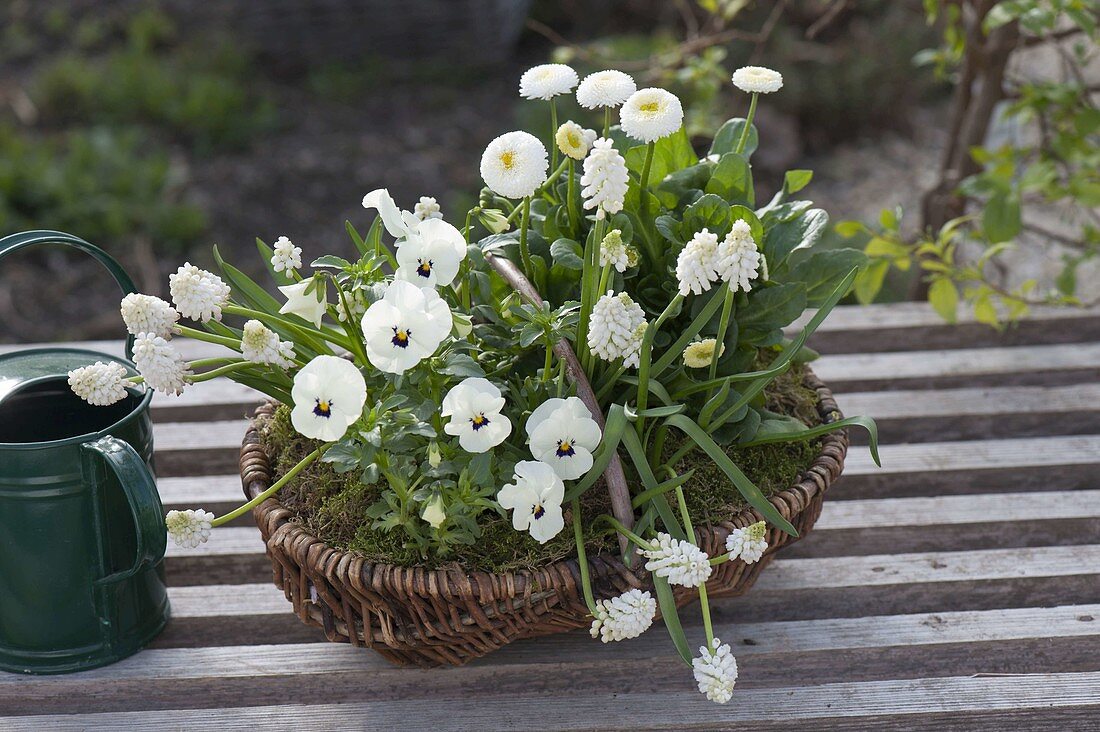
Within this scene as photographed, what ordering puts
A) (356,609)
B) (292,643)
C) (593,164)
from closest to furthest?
(593,164) < (356,609) < (292,643)

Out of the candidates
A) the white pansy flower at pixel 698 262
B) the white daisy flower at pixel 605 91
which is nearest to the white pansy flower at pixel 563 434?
the white pansy flower at pixel 698 262

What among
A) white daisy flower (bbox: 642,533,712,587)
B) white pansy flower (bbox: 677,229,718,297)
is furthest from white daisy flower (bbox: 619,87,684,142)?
white daisy flower (bbox: 642,533,712,587)

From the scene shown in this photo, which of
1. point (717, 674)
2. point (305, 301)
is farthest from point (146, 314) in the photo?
point (717, 674)

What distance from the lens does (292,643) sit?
1140 mm

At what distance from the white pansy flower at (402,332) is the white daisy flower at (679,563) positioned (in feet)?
0.81

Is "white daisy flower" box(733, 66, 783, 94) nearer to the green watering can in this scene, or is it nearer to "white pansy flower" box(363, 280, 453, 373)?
"white pansy flower" box(363, 280, 453, 373)

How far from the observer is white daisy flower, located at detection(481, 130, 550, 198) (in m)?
0.96

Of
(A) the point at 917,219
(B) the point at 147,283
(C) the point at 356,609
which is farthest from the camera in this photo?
(A) the point at 917,219

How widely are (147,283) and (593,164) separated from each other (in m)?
2.24

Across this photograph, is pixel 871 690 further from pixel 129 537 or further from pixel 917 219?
pixel 917 219

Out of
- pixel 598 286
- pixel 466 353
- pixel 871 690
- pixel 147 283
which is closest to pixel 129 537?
pixel 466 353

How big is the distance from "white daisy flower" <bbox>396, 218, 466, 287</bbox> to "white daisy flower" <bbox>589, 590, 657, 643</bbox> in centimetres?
31

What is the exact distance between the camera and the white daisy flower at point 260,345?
91cm

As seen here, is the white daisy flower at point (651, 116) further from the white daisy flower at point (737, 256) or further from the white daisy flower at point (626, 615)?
the white daisy flower at point (626, 615)
